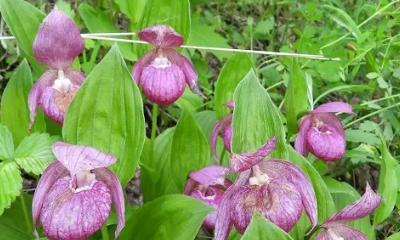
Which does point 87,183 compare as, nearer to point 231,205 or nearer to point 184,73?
point 231,205

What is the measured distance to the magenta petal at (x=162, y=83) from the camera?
180 cm

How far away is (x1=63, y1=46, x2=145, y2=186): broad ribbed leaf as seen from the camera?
4.84 ft

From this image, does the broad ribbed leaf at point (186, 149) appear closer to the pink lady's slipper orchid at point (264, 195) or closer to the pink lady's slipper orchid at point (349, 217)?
the pink lady's slipper orchid at point (264, 195)

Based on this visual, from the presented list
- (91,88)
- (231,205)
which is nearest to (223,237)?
(231,205)

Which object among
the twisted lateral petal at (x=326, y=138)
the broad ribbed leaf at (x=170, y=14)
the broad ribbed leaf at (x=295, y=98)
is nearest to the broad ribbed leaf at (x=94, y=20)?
the broad ribbed leaf at (x=170, y=14)

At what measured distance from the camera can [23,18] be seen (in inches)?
70.1

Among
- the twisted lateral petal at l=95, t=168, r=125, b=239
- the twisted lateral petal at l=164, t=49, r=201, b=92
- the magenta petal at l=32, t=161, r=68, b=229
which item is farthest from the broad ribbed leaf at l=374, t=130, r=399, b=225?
the magenta petal at l=32, t=161, r=68, b=229

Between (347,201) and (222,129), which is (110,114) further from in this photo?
(347,201)

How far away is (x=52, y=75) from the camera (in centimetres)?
180

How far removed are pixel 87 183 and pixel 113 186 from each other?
0.08 metres

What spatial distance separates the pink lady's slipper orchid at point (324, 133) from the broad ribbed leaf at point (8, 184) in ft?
2.88

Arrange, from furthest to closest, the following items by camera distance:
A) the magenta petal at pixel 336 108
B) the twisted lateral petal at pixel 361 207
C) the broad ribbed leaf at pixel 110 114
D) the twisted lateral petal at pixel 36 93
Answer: the magenta petal at pixel 336 108
the twisted lateral petal at pixel 36 93
the broad ribbed leaf at pixel 110 114
the twisted lateral petal at pixel 361 207

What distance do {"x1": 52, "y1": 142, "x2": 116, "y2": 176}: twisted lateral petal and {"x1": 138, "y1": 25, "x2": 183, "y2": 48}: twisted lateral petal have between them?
0.60 m

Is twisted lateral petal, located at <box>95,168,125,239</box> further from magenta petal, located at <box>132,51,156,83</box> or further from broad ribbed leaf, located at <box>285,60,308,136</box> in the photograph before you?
broad ribbed leaf, located at <box>285,60,308,136</box>
